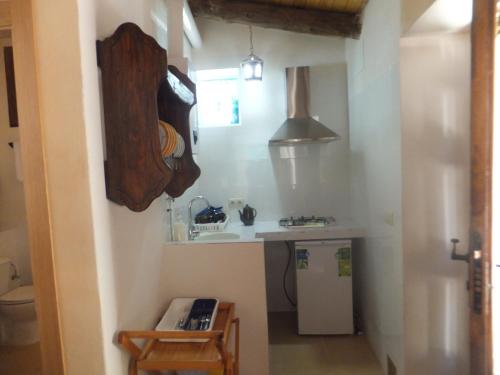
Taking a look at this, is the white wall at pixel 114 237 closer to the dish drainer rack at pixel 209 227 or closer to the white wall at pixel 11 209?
the dish drainer rack at pixel 209 227

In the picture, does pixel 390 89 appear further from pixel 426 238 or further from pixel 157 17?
Result: pixel 157 17

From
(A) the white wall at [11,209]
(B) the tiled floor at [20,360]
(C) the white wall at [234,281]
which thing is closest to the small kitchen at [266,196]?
(C) the white wall at [234,281]

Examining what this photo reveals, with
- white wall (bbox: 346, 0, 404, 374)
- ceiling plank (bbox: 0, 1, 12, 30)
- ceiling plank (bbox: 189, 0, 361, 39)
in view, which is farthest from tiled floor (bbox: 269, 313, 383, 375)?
ceiling plank (bbox: 189, 0, 361, 39)

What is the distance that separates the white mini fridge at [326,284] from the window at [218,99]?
147 cm

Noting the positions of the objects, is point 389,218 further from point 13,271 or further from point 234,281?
point 13,271

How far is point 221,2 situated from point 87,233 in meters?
2.26

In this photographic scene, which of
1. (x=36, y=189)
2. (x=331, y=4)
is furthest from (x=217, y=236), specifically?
(x=331, y=4)

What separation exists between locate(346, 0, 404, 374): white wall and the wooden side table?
3.65 feet

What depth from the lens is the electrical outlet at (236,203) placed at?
2918 mm

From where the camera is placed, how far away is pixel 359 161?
251cm

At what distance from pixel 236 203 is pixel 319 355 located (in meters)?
1.49

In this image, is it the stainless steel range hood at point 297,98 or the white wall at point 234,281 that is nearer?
the white wall at point 234,281

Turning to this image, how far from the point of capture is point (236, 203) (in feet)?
9.59

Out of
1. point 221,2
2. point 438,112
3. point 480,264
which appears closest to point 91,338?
point 480,264
